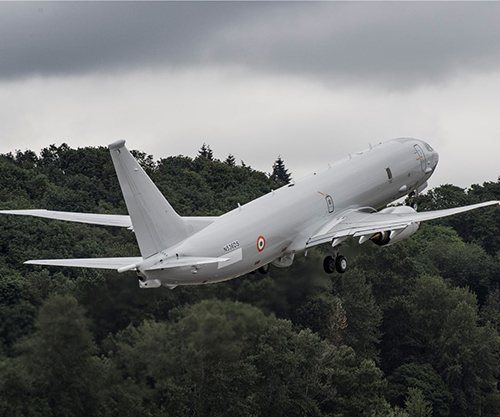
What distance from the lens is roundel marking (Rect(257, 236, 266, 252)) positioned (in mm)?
59000

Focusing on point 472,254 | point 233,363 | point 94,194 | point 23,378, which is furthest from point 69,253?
point 472,254

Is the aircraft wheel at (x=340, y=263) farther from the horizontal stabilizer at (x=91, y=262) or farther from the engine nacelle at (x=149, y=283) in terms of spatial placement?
the horizontal stabilizer at (x=91, y=262)

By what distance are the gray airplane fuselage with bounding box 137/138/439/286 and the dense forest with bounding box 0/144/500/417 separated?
277cm

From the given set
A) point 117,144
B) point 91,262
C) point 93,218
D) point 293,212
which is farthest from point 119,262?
point 293,212

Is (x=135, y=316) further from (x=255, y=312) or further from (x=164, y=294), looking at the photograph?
(x=255, y=312)

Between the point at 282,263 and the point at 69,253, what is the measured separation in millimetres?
48704

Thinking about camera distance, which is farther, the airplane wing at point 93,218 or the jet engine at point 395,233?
the jet engine at point 395,233

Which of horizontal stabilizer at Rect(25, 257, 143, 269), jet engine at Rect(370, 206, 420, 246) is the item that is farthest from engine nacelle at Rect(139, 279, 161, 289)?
jet engine at Rect(370, 206, 420, 246)

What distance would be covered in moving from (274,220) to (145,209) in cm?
802

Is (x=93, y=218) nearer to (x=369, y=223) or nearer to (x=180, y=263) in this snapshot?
(x=180, y=263)

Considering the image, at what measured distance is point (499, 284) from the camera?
152m

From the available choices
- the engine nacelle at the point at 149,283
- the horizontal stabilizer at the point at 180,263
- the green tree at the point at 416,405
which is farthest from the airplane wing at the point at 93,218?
the green tree at the point at 416,405

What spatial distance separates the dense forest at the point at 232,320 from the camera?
5766 centimetres

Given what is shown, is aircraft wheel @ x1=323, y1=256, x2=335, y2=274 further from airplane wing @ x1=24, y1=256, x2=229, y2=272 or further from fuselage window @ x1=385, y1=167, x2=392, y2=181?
airplane wing @ x1=24, y1=256, x2=229, y2=272
